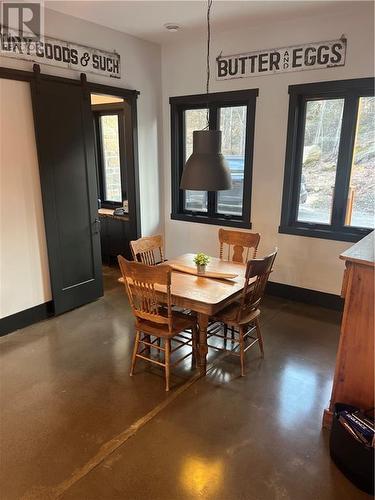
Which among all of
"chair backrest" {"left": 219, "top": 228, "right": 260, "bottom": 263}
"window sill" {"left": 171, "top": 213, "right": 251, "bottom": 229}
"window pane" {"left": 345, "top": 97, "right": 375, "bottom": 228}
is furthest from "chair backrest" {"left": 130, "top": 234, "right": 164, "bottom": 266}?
"window pane" {"left": 345, "top": 97, "right": 375, "bottom": 228}

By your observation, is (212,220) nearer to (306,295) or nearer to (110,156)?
(306,295)

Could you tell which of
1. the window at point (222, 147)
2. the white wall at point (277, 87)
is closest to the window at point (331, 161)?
the white wall at point (277, 87)

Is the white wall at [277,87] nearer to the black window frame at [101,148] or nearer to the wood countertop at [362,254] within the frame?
the black window frame at [101,148]

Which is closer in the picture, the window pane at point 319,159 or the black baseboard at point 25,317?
the black baseboard at point 25,317

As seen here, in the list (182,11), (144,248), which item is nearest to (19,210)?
(144,248)

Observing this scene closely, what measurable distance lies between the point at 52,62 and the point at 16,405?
3152 mm

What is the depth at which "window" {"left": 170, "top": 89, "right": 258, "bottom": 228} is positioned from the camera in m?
4.44

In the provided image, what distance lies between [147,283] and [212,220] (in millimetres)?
2508

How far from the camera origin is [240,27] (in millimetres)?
4105

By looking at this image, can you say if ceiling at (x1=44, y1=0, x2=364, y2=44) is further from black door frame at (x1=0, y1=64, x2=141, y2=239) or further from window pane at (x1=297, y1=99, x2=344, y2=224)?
window pane at (x1=297, y1=99, x2=344, y2=224)

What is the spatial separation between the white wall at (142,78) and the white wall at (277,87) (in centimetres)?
23

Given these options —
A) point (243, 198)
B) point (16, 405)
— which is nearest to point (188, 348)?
point (16, 405)

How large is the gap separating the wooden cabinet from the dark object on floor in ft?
12.0

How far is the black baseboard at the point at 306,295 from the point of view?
13.6ft
